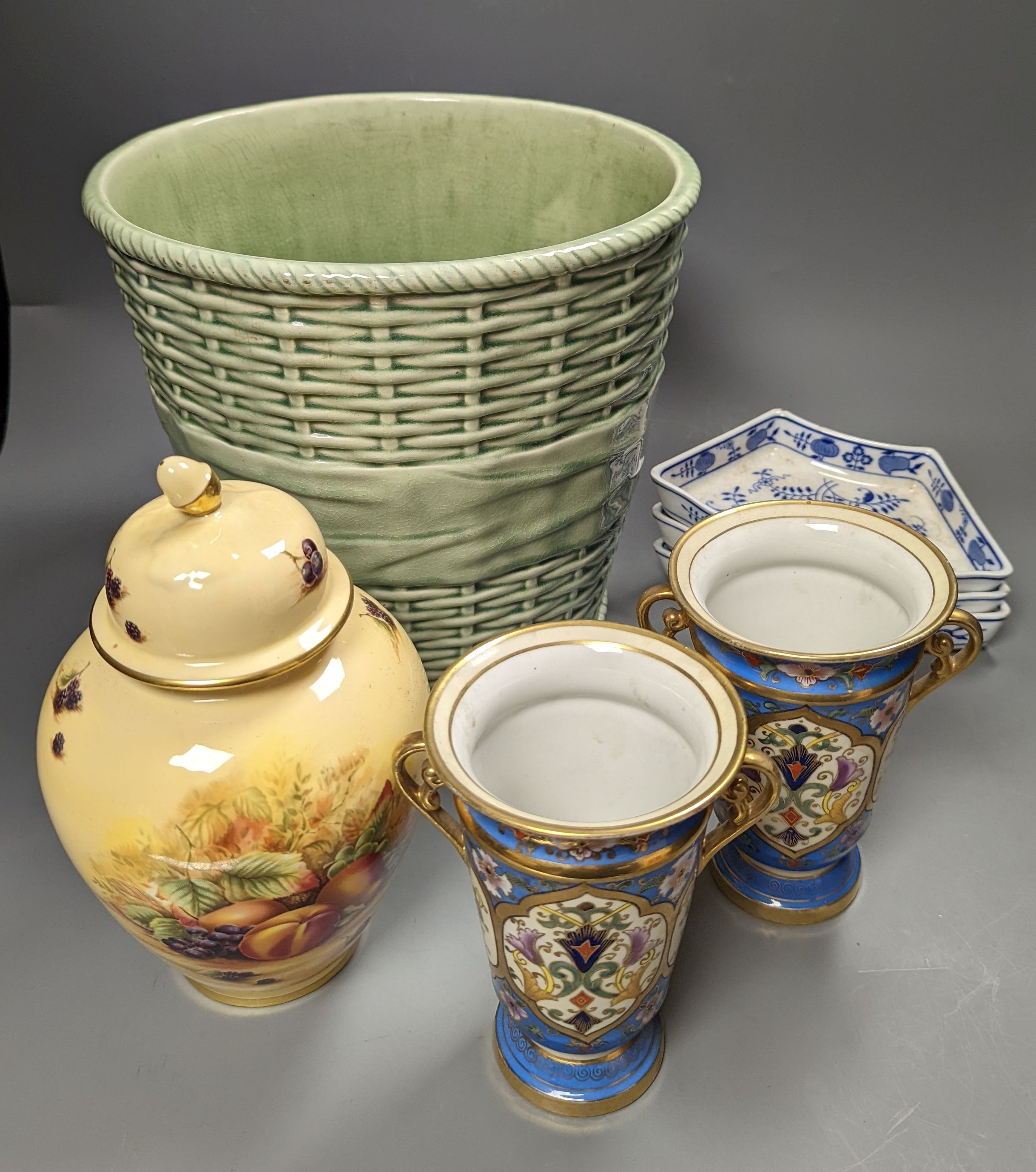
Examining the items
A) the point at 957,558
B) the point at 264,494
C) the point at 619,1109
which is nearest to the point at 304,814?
the point at 264,494

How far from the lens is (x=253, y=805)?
730mm

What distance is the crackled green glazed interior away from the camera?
112 centimetres

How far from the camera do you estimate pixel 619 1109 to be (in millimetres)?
851

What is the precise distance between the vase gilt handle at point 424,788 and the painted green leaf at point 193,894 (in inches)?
5.2

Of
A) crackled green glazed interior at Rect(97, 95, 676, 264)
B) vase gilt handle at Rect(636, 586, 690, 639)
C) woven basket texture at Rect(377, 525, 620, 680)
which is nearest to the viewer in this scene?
vase gilt handle at Rect(636, 586, 690, 639)

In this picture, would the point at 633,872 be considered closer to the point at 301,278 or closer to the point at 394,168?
the point at 301,278

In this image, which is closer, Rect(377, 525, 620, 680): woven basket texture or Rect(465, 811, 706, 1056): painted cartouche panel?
Rect(465, 811, 706, 1056): painted cartouche panel

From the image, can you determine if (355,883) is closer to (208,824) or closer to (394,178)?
(208,824)

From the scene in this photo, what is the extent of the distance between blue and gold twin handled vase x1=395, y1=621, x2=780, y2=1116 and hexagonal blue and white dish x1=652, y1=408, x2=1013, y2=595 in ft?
1.71

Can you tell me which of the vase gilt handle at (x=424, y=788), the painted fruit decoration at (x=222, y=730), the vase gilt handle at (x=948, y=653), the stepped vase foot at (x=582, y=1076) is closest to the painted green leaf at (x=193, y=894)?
the painted fruit decoration at (x=222, y=730)

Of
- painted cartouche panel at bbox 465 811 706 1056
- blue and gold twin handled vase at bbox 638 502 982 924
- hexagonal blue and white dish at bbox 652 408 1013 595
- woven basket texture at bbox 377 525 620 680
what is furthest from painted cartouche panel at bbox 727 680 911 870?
hexagonal blue and white dish at bbox 652 408 1013 595

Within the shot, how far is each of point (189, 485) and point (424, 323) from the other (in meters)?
0.23

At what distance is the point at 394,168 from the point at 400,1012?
82 cm

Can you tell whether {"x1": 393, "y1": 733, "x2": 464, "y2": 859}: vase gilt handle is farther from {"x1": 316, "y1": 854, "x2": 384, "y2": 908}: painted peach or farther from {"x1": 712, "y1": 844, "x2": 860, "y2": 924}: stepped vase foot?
{"x1": 712, "y1": 844, "x2": 860, "y2": 924}: stepped vase foot
